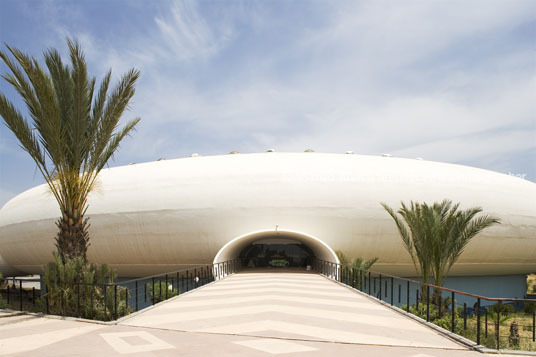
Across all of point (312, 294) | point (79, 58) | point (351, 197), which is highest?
point (79, 58)

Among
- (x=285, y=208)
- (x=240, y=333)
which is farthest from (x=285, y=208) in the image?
(x=240, y=333)

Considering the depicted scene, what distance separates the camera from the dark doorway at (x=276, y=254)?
102 ft

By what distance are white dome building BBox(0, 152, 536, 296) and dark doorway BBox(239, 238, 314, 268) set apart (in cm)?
609

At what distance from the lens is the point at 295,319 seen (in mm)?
8344

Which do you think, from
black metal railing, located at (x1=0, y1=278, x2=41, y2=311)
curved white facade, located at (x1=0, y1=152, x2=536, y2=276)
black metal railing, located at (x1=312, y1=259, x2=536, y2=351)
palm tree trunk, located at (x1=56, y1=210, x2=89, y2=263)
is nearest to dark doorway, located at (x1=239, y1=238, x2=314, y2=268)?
black metal railing, located at (x1=312, y1=259, x2=536, y2=351)

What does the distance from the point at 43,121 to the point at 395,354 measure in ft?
32.3

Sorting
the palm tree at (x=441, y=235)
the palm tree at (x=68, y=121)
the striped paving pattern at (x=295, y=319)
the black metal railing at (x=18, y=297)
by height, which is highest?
the palm tree at (x=68, y=121)

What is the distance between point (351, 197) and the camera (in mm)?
23812

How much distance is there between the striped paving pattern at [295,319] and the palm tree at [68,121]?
3884 mm

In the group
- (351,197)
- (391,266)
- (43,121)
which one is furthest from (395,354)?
(391,266)

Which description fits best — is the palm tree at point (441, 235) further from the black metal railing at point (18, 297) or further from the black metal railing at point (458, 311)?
the black metal railing at point (18, 297)

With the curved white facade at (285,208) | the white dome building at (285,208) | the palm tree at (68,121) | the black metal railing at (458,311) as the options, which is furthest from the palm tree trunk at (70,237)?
the curved white facade at (285,208)

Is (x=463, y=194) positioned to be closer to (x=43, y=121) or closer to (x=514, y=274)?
(x=514, y=274)

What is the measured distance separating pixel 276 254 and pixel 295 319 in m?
23.2
